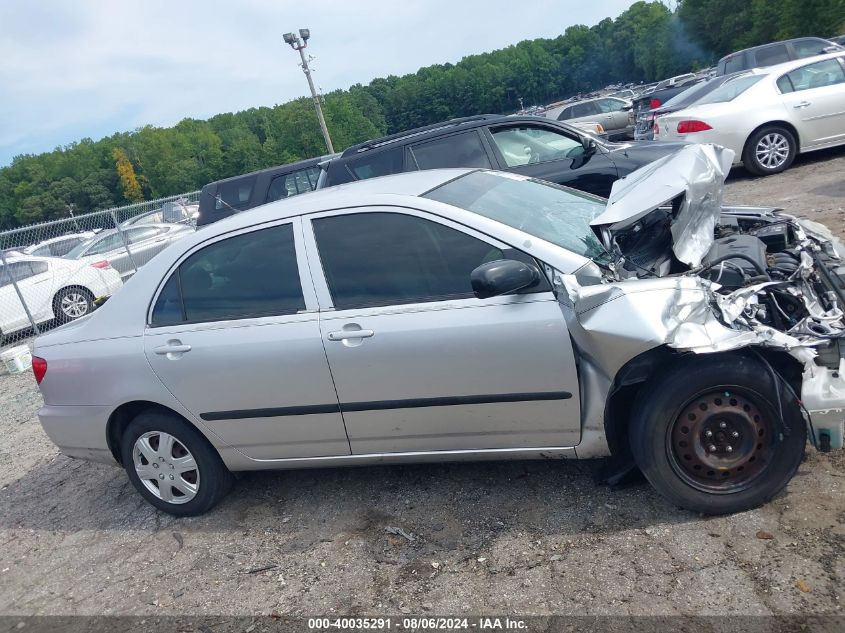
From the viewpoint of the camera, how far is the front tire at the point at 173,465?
12.6 ft

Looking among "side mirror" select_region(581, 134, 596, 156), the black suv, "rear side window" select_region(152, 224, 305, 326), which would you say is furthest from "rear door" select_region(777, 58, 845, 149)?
"rear side window" select_region(152, 224, 305, 326)

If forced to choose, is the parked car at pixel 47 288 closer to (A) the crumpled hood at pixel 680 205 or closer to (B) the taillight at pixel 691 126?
(B) the taillight at pixel 691 126

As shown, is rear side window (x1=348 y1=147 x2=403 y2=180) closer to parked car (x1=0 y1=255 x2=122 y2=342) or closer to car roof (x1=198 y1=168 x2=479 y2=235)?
car roof (x1=198 y1=168 x2=479 y2=235)

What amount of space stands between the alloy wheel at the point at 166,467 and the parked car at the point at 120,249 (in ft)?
30.5

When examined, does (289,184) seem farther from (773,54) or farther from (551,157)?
(773,54)

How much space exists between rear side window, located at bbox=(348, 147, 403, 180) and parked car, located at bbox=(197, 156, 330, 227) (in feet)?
10.6

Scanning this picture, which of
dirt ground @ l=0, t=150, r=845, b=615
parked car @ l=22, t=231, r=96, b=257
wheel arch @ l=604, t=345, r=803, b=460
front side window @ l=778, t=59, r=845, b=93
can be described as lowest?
dirt ground @ l=0, t=150, r=845, b=615

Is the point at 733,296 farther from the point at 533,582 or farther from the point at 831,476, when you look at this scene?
the point at 533,582

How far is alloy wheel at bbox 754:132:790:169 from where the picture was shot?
375 inches

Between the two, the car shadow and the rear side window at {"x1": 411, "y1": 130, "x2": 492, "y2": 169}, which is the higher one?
the rear side window at {"x1": 411, "y1": 130, "x2": 492, "y2": 169}

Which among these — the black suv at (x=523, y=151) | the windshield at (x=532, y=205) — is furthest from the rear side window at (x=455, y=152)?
the windshield at (x=532, y=205)

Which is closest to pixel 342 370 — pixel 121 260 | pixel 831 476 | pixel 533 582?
pixel 533 582

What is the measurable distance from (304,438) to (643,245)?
6.87 feet

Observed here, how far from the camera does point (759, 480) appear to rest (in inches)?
113
